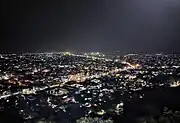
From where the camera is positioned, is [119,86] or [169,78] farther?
[169,78]

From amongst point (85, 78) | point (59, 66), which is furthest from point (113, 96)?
point (59, 66)

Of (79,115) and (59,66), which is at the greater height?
(59,66)

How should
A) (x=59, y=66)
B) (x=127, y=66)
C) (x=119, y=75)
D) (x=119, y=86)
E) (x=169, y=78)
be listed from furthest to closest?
1. (x=127, y=66)
2. (x=59, y=66)
3. (x=119, y=75)
4. (x=169, y=78)
5. (x=119, y=86)

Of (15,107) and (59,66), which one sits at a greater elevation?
(59,66)

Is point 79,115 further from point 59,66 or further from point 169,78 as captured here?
point 59,66

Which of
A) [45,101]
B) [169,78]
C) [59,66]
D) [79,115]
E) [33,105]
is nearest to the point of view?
[79,115]

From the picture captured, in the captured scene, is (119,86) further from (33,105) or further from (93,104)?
(33,105)

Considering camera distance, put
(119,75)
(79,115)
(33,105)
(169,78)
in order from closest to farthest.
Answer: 1. (79,115)
2. (33,105)
3. (169,78)
4. (119,75)

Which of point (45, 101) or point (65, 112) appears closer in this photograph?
point (65, 112)

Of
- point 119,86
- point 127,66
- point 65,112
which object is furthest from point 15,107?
point 127,66
